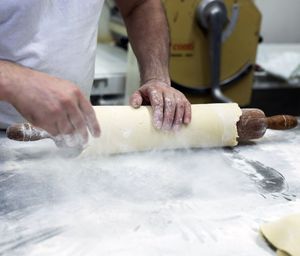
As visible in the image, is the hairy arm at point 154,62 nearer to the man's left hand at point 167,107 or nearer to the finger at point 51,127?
the man's left hand at point 167,107

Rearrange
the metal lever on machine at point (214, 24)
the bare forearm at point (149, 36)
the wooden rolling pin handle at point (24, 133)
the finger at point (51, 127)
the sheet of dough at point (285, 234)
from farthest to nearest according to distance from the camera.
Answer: the metal lever on machine at point (214, 24) → the bare forearm at point (149, 36) → the wooden rolling pin handle at point (24, 133) → the finger at point (51, 127) → the sheet of dough at point (285, 234)

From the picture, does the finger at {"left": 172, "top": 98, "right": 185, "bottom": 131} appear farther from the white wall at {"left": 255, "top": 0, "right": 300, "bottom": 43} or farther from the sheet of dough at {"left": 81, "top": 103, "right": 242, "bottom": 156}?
the white wall at {"left": 255, "top": 0, "right": 300, "bottom": 43}

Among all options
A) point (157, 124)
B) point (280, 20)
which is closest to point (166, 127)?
point (157, 124)

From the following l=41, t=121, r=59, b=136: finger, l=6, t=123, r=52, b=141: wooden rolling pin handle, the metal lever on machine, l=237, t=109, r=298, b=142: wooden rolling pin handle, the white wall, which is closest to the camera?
l=41, t=121, r=59, b=136: finger

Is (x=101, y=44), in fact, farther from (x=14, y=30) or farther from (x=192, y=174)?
(x=192, y=174)

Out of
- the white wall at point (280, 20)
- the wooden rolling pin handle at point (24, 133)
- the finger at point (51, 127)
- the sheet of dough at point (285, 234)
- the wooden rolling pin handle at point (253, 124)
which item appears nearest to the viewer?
the sheet of dough at point (285, 234)

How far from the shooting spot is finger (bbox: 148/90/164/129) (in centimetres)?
95

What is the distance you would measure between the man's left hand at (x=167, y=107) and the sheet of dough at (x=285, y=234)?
0.34m

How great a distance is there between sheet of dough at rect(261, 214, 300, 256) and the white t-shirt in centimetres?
59

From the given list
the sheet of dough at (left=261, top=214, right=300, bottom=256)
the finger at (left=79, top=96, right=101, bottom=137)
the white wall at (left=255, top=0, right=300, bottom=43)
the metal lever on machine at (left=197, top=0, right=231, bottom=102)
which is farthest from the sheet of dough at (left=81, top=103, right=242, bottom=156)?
the white wall at (left=255, top=0, right=300, bottom=43)

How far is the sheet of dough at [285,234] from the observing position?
24.7 inches

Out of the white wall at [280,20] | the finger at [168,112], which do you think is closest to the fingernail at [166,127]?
the finger at [168,112]

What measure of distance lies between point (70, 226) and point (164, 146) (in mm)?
336

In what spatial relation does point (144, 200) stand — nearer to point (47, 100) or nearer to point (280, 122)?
point (47, 100)
